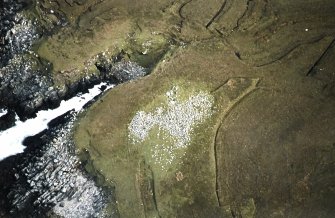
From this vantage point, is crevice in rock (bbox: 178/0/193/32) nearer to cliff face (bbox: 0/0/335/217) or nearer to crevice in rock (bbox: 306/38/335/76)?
cliff face (bbox: 0/0/335/217)

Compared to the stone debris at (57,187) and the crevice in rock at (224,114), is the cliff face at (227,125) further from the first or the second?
the stone debris at (57,187)

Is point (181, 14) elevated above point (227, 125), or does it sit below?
above

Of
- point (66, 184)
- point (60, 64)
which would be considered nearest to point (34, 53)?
point (60, 64)

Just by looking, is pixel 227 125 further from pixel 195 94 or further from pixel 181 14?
pixel 181 14

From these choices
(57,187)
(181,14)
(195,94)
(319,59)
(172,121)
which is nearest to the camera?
(57,187)

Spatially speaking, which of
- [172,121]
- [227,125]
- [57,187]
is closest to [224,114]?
[227,125]

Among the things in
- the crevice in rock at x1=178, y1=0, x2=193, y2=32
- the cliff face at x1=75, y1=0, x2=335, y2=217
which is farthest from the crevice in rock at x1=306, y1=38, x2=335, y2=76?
the crevice in rock at x1=178, y1=0, x2=193, y2=32

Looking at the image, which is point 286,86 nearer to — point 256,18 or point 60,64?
point 256,18
